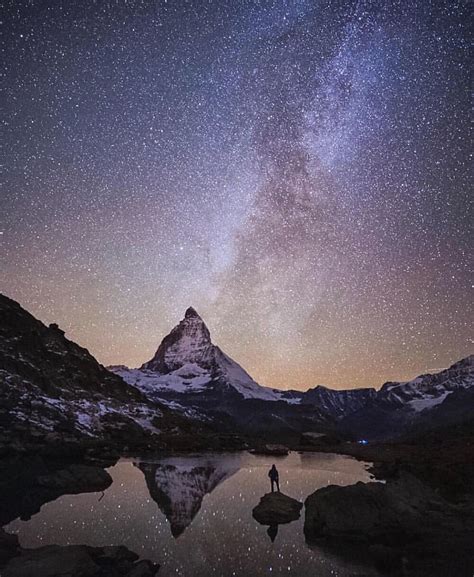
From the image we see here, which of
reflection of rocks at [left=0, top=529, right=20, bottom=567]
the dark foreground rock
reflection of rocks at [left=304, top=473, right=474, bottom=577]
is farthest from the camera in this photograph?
the dark foreground rock

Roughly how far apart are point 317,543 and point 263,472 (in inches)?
1724

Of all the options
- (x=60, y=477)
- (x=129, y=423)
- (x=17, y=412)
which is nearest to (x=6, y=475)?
(x=60, y=477)

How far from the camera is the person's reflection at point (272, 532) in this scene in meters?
27.5

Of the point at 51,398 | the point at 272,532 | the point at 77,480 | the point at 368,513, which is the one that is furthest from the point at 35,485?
the point at 51,398

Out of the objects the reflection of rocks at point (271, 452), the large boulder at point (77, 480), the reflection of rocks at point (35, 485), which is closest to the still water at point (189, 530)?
the reflection of rocks at point (35, 485)

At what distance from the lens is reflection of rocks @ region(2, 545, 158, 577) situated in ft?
63.6

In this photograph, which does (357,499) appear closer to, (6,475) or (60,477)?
(60,477)

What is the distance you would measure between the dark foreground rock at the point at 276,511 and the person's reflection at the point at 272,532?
4.13 ft

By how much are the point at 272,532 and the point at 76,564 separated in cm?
1353

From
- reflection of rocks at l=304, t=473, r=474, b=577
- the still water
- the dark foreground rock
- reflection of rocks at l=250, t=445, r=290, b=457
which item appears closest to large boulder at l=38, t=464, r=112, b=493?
the still water

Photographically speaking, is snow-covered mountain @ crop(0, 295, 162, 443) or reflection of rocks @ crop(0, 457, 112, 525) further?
snow-covered mountain @ crop(0, 295, 162, 443)

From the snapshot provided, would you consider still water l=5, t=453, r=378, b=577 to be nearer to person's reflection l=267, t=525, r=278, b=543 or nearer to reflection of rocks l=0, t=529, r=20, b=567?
person's reflection l=267, t=525, r=278, b=543

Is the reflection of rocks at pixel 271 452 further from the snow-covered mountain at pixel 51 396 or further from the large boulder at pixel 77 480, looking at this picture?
the large boulder at pixel 77 480

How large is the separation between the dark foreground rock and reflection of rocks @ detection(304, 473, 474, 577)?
3400 millimetres
